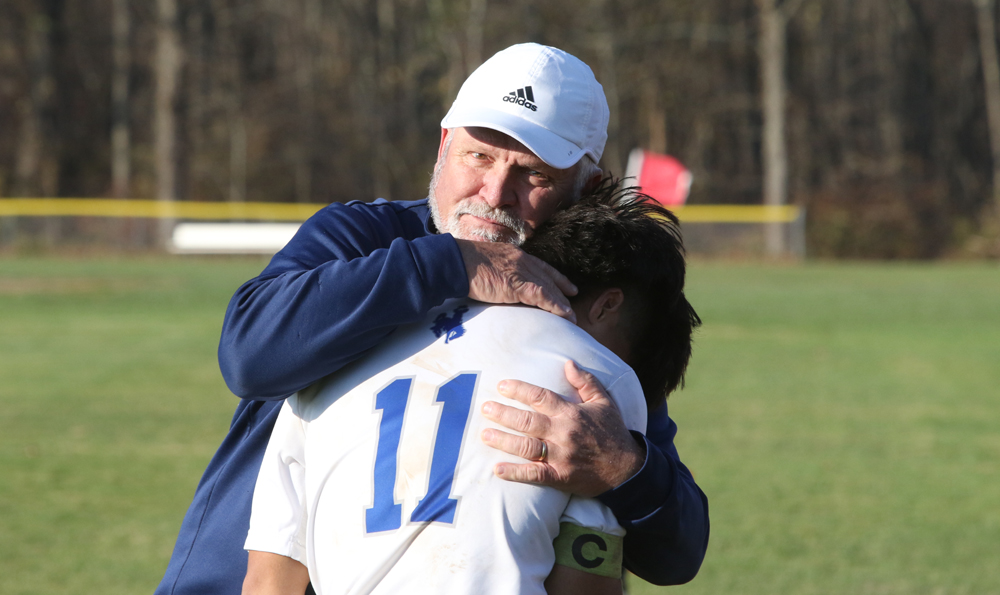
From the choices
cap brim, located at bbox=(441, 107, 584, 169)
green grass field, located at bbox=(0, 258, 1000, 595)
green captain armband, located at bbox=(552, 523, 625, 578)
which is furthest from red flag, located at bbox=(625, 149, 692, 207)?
green captain armband, located at bbox=(552, 523, 625, 578)

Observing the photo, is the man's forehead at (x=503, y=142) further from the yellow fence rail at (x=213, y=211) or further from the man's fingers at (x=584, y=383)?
the yellow fence rail at (x=213, y=211)

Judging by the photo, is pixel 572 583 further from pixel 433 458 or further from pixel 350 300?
pixel 350 300

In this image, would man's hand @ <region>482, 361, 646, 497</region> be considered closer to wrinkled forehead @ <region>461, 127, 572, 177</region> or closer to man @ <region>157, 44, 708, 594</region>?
man @ <region>157, 44, 708, 594</region>

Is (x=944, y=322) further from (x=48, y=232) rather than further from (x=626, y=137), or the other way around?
(x=626, y=137)

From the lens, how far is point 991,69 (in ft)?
157

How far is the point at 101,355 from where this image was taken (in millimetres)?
13125

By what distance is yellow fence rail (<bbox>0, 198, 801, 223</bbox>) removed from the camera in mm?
30562

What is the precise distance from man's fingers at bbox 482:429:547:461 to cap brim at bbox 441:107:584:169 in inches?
35.9

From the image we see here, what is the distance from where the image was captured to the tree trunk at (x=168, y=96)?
3506cm

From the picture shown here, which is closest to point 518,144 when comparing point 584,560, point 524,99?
point 524,99

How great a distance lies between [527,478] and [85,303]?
18.3 m

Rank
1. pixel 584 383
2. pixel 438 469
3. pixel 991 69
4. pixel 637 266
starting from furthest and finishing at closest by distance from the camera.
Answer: pixel 991 69 < pixel 637 266 < pixel 584 383 < pixel 438 469

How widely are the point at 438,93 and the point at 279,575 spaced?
4030 centimetres

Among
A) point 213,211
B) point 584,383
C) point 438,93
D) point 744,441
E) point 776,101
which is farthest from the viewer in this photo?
point 438,93
